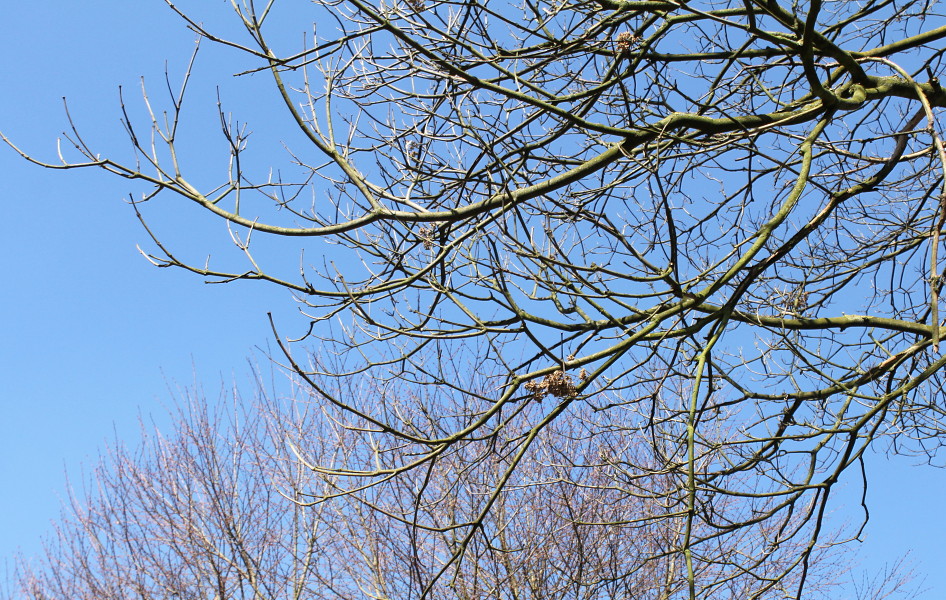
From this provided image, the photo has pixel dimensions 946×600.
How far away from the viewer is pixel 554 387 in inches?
109

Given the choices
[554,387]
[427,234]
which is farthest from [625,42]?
[554,387]

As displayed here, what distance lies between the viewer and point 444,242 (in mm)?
3773

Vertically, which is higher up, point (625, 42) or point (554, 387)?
point (625, 42)

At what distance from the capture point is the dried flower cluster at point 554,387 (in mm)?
2750

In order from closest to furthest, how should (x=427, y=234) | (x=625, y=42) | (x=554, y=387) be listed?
(x=554, y=387), (x=625, y=42), (x=427, y=234)

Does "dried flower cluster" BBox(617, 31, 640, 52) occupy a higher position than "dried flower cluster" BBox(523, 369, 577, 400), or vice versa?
"dried flower cluster" BBox(617, 31, 640, 52)

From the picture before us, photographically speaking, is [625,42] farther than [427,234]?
No

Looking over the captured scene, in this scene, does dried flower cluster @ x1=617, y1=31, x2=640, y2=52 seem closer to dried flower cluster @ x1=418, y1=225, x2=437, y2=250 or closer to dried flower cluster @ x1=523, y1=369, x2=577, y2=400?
dried flower cluster @ x1=418, y1=225, x2=437, y2=250

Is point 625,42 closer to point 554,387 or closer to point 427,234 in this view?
point 427,234

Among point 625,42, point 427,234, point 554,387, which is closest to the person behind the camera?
point 554,387

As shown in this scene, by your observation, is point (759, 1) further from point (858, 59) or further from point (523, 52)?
point (523, 52)

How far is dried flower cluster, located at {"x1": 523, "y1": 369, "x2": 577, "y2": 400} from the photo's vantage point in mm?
2750

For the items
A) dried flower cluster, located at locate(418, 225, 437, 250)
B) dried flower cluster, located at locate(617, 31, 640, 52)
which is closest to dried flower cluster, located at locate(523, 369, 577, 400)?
dried flower cluster, located at locate(418, 225, 437, 250)

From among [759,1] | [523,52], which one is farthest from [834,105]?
[523,52]
